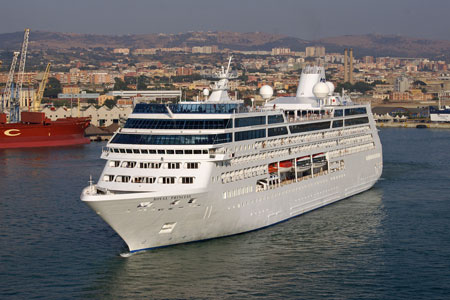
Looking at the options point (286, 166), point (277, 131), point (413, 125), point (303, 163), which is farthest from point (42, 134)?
point (413, 125)

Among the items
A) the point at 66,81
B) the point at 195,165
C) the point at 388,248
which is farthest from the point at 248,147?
the point at 66,81

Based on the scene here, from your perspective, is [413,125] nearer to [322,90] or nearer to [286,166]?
[322,90]

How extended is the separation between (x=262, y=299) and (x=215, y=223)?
4532 mm

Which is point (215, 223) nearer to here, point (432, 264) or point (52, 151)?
point (432, 264)

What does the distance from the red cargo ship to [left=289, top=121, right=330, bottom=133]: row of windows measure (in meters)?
34.8

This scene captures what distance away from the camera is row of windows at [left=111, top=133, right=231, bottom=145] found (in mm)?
23312

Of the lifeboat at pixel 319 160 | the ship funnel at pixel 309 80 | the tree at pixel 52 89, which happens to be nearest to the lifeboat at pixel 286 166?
the lifeboat at pixel 319 160

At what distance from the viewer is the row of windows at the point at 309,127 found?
28.6 m

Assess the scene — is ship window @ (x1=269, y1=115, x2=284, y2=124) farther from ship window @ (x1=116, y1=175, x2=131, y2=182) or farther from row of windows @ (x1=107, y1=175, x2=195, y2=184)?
ship window @ (x1=116, y1=175, x2=131, y2=182)

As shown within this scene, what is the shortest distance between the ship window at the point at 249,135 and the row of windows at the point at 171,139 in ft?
2.97

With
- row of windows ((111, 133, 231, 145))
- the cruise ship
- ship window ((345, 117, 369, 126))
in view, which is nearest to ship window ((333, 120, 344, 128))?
ship window ((345, 117, 369, 126))

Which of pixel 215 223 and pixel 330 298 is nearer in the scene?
pixel 330 298

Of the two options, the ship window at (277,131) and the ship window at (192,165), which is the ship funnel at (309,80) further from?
the ship window at (192,165)

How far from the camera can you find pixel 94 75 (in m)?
169
